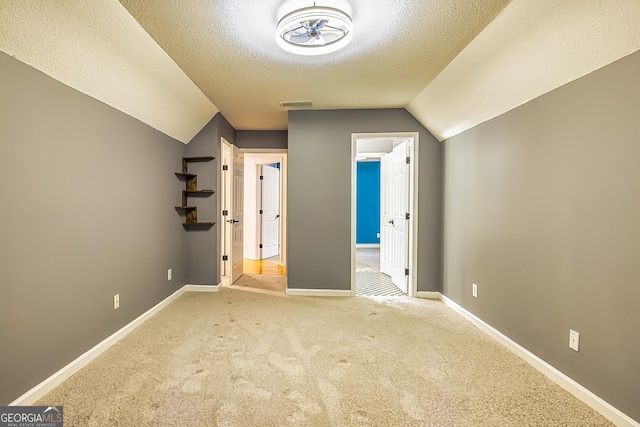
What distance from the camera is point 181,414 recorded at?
1551 millimetres

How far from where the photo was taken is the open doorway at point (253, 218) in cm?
419

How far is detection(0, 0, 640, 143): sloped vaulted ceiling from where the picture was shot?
61.2 inches

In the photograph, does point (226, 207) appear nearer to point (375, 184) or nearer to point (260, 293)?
point (260, 293)

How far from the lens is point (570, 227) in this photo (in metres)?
1.82

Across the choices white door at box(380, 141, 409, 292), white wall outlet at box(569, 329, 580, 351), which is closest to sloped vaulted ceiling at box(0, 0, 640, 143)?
white door at box(380, 141, 409, 292)

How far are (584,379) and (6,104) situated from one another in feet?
11.8

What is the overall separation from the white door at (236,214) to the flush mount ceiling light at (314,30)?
2506 mm

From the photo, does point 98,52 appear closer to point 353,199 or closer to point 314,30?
point 314,30

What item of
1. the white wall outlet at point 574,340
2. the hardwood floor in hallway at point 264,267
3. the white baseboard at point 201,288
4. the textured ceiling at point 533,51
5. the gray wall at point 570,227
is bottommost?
the hardwood floor in hallway at point 264,267

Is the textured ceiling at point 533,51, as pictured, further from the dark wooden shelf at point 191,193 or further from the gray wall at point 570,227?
the dark wooden shelf at point 191,193

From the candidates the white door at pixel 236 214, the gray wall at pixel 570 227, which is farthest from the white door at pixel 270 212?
the gray wall at pixel 570 227

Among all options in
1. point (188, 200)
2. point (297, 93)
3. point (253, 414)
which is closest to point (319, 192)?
point (297, 93)

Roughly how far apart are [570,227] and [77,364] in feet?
11.1

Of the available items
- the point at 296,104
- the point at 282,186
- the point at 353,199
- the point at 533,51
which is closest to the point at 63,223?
the point at 296,104
